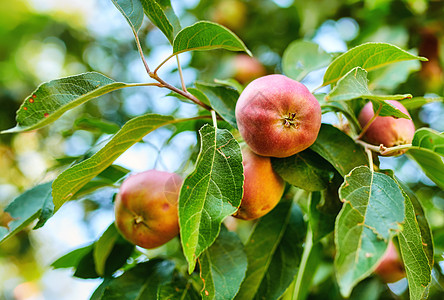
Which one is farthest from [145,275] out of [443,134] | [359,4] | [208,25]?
[359,4]

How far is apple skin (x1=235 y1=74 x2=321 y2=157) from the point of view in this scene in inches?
33.4

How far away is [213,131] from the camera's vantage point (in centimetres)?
88

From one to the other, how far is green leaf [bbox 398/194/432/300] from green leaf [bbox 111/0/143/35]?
0.75 m

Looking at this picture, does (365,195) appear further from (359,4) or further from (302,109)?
(359,4)

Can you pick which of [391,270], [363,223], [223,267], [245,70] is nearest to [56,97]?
[223,267]

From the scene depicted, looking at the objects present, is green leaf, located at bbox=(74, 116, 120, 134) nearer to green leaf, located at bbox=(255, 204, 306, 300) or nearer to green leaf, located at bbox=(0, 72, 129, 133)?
green leaf, located at bbox=(0, 72, 129, 133)

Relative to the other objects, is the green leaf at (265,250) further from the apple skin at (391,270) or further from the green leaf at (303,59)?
the apple skin at (391,270)

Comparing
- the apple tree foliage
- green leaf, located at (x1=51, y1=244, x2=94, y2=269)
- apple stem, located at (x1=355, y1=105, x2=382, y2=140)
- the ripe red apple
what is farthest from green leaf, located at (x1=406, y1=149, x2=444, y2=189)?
the ripe red apple

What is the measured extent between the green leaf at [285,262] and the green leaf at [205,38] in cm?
57

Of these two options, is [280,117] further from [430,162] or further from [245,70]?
[245,70]

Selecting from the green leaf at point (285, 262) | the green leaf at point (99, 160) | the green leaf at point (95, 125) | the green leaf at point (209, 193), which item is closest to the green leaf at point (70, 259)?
the green leaf at point (95, 125)

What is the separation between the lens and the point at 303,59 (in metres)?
1.36

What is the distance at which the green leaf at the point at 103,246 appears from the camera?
4.01 ft

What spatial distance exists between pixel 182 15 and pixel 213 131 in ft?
6.73
